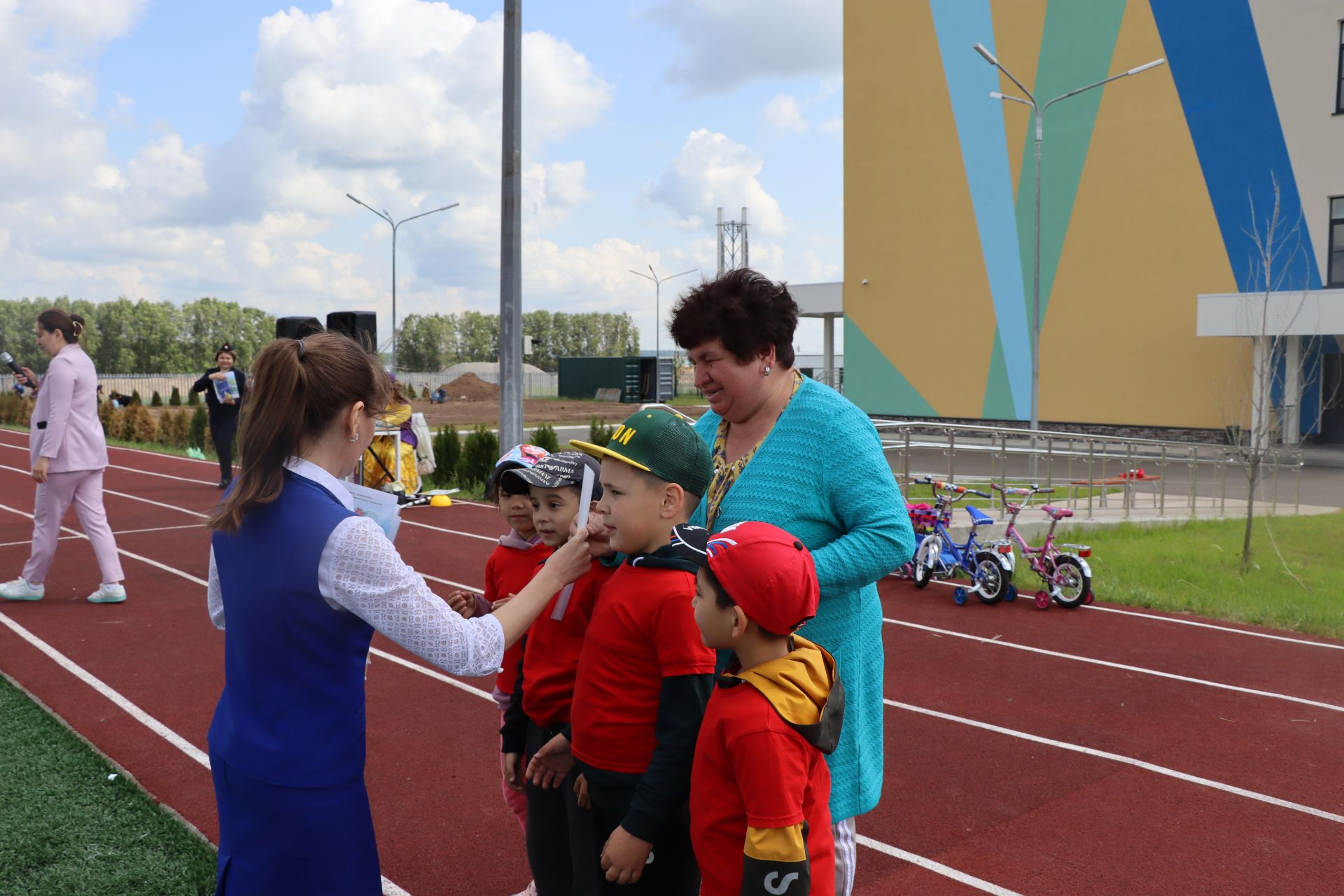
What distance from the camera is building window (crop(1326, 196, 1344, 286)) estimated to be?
2472 cm

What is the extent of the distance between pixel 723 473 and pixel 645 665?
61 centimetres

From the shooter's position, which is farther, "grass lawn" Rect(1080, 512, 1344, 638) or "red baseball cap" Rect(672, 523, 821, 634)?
"grass lawn" Rect(1080, 512, 1344, 638)

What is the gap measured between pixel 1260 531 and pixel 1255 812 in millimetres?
10291

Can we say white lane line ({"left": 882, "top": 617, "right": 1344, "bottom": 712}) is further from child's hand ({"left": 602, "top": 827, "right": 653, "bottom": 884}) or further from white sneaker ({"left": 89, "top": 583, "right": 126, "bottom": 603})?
white sneaker ({"left": 89, "top": 583, "right": 126, "bottom": 603})

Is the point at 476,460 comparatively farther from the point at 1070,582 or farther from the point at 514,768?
the point at 514,768

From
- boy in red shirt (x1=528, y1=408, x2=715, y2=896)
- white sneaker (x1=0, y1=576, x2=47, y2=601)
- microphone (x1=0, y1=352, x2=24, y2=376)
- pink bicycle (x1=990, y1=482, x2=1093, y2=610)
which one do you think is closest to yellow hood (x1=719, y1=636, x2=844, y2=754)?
boy in red shirt (x1=528, y1=408, x2=715, y2=896)

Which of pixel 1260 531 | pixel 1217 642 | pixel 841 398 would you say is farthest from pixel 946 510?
pixel 841 398

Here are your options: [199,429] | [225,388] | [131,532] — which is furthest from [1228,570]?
[199,429]

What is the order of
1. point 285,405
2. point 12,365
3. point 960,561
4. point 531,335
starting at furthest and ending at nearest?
point 531,335 → point 12,365 → point 960,561 → point 285,405

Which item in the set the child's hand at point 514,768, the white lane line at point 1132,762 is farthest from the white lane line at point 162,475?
the child's hand at point 514,768

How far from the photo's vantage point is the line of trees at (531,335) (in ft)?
373

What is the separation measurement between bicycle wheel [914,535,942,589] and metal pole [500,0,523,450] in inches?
154

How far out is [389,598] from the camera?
2.09 meters

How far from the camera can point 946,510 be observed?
32.6 ft
